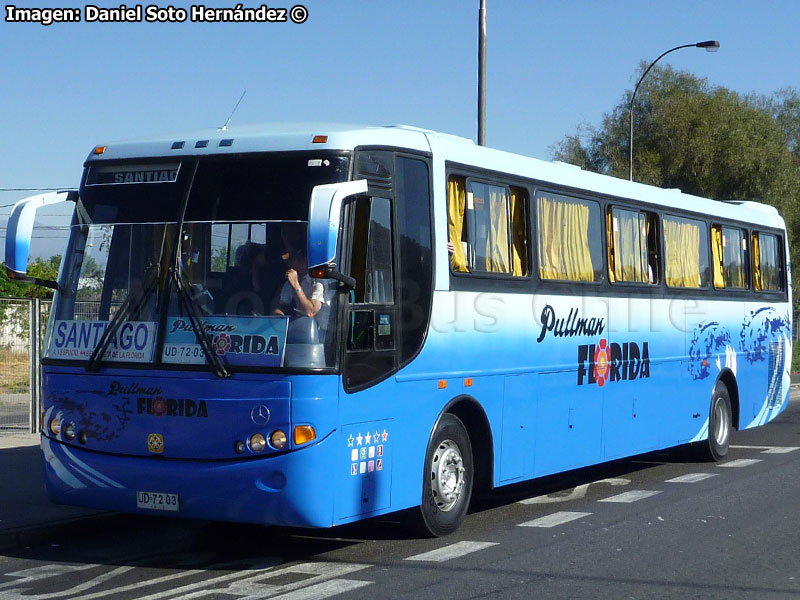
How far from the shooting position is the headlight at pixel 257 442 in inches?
316

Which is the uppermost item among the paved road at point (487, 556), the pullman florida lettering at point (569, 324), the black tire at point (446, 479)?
the pullman florida lettering at point (569, 324)

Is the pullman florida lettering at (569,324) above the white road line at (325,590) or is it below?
above

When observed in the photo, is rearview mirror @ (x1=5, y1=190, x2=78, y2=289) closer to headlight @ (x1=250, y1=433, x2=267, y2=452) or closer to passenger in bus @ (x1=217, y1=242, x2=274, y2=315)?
passenger in bus @ (x1=217, y1=242, x2=274, y2=315)

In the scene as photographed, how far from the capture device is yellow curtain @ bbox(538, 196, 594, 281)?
36.9ft

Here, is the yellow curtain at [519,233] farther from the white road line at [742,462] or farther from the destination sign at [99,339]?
the white road line at [742,462]

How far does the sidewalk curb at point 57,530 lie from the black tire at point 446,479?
9.15 ft

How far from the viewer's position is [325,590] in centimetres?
762

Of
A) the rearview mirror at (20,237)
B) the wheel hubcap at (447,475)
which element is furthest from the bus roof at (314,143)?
the wheel hubcap at (447,475)

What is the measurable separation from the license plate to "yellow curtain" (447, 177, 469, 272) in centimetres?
293

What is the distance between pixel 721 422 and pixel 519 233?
239 inches

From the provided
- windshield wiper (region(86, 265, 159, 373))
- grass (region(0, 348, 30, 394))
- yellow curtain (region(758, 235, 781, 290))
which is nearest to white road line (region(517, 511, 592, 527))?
windshield wiper (region(86, 265, 159, 373))

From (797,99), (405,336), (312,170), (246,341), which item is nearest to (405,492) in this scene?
(405,336)

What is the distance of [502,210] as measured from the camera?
34.8ft

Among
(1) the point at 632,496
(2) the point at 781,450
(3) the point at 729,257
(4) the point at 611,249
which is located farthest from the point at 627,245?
(2) the point at 781,450
